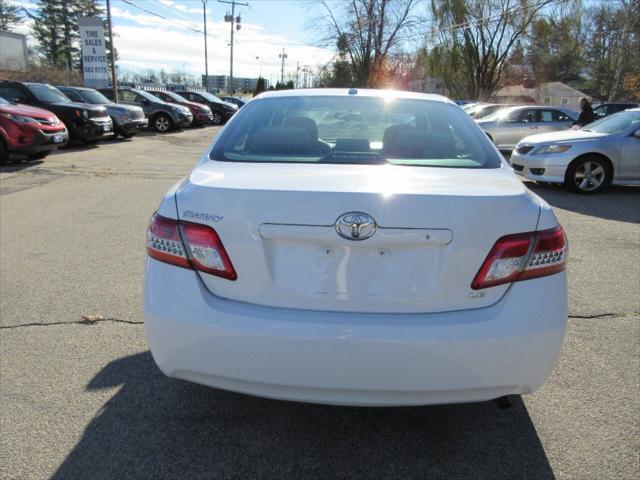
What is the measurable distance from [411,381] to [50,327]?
8.59 ft

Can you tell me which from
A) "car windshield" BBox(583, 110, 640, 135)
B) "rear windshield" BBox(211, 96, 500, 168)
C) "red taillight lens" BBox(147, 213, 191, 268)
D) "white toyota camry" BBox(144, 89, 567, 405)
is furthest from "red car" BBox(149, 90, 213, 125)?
"white toyota camry" BBox(144, 89, 567, 405)

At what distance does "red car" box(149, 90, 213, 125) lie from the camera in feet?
74.6

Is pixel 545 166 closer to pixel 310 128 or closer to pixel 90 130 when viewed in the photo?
pixel 310 128

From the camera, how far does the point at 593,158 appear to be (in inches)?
342

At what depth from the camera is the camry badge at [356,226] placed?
1.84 m

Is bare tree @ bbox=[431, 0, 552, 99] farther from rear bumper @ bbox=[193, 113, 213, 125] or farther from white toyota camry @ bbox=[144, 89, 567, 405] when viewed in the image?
white toyota camry @ bbox=[144, 89, 567, 405]

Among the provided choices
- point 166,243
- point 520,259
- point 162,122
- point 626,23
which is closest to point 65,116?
point 162,122

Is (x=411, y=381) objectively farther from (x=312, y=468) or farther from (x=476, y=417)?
(x=476, y=417)

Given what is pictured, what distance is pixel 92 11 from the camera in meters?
67.2

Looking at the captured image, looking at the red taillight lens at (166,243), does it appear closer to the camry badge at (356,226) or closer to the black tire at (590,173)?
the camry badge at (356,226)

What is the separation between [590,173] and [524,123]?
18.8 feet

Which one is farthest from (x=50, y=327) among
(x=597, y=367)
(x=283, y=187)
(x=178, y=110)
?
(x=178, y=110)

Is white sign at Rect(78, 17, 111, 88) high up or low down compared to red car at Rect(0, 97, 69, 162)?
up

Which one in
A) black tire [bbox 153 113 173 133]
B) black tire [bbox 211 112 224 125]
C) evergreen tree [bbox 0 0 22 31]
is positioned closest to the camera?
black tire [bbox 153 113 173 133]
